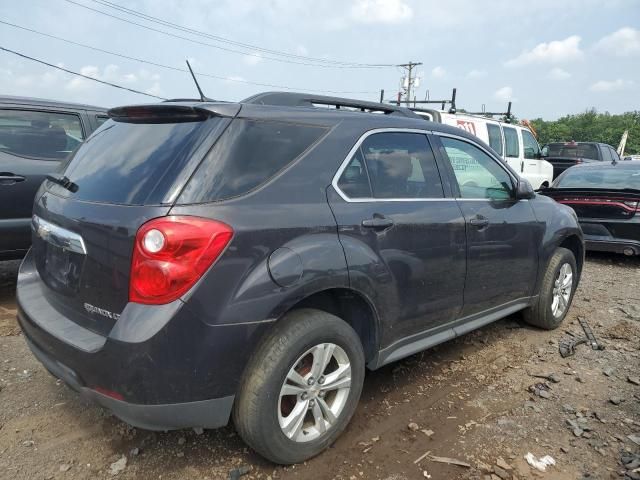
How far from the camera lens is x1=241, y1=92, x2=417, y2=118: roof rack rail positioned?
2967mm

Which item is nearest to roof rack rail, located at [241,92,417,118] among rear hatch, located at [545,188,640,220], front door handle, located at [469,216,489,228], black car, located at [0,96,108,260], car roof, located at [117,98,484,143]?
car roof, located at [117,98,484,143]

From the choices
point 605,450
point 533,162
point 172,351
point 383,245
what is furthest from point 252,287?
point 533,162

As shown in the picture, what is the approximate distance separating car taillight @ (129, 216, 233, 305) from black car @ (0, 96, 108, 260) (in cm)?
281

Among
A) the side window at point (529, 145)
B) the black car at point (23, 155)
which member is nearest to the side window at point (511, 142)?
the side window at point (529, 145)

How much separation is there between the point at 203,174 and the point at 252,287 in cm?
54

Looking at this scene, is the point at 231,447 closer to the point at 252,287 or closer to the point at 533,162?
the point at 252,287

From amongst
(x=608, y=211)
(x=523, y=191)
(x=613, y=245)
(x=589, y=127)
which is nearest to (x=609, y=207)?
(x=608, y=211)

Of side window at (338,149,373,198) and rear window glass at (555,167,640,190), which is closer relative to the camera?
side window at (338,149,373,198)

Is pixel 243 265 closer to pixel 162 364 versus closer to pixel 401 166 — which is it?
pixel 162 364

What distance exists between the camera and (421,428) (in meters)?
2.90

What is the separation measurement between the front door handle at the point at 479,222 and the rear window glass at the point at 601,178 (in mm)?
4897

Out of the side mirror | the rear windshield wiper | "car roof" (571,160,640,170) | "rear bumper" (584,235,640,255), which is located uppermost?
the rear windshield wiper

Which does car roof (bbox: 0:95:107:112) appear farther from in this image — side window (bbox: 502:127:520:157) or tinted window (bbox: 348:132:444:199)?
side window (bbox: 502:127:520:157)

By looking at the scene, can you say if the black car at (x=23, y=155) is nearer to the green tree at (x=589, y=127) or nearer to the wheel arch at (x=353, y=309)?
the wheel arch at (x=353, y=309)
